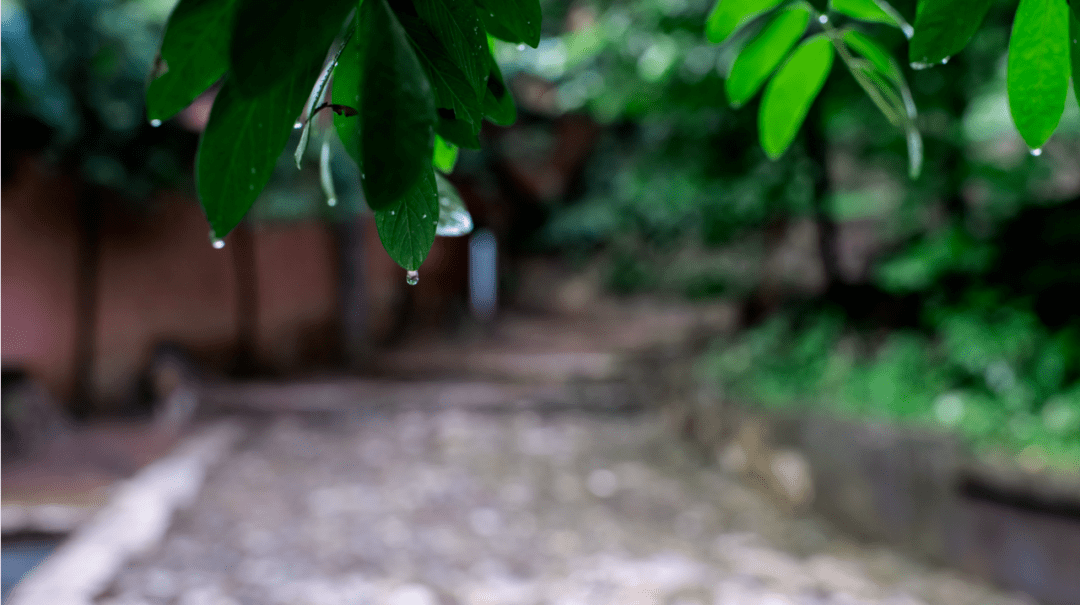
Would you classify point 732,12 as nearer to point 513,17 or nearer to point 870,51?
point 870,51

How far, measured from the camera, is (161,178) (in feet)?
17.4

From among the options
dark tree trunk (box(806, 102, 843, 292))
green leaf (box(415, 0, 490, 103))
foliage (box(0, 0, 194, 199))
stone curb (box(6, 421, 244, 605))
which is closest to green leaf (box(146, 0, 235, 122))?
green leaf (box(415, 0, 490, 103))

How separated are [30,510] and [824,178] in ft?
16.3

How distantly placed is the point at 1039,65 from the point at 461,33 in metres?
0.37

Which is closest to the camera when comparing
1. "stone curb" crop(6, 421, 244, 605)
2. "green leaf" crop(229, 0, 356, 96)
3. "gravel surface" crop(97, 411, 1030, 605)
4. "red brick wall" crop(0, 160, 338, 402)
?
"green leaf" crop(229, 0, 356, 96)

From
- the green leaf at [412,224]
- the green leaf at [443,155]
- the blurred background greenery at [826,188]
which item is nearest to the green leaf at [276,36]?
the green leaf at [412,224]

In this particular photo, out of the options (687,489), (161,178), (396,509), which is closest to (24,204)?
(161,178)

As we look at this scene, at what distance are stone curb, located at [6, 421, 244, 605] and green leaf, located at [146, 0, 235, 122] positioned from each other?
2171 mm

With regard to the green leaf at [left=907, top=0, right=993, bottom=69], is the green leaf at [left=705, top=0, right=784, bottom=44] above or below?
above

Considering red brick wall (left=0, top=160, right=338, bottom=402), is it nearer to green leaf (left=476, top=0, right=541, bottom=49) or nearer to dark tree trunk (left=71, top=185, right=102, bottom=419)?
dark tree trunk (left=71, top=185, right=102, bottom=419)

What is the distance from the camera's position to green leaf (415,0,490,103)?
0.37 meters

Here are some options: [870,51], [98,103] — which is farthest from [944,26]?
[98,103]

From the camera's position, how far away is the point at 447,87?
0.37 meters

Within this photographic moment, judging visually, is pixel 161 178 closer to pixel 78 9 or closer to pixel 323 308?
pixel 78 9
